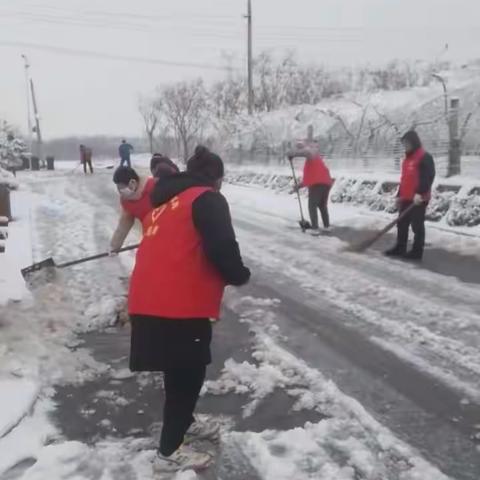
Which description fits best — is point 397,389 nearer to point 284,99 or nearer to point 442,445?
point 442,445

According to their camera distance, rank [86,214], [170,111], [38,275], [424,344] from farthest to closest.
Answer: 1. [170,111]
2. [86,214]
3. [38,275]
4. [424,344]

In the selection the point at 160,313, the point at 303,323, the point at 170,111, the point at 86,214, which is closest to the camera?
the point at 160,313

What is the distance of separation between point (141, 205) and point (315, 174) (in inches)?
269

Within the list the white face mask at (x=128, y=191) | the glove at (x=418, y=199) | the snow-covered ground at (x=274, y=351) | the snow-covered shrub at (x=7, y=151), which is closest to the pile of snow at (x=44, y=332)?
the snow-covered ground at (x=274, y=351)

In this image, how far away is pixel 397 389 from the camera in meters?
4.68

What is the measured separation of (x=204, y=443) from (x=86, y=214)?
40.9ft

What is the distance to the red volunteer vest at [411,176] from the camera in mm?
9672

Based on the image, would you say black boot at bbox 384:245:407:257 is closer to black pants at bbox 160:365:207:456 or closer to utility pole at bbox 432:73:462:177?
utility pole at bbox 432:73:462:177

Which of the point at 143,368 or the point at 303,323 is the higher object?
the point at 143,368

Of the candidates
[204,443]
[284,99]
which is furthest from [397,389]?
[284,99]

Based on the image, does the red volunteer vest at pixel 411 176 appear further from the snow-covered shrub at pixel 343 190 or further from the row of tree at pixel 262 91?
the row of tree at pixel 262 91

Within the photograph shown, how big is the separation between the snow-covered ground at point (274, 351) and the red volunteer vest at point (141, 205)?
3.04 ft

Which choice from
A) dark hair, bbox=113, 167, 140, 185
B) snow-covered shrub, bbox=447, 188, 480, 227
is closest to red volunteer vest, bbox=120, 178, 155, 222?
dark hair, bbox=113, 167, 140, 185

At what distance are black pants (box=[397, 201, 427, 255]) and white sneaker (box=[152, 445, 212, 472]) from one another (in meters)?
6.50
